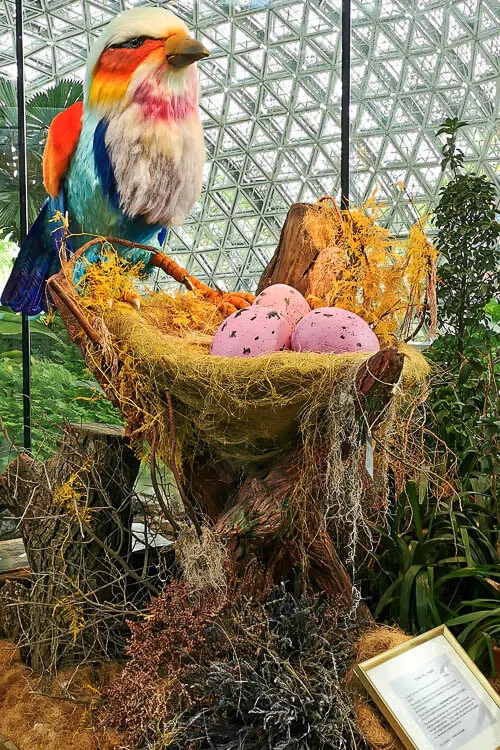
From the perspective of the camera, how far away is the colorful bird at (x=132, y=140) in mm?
2174

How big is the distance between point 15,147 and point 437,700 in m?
2.31

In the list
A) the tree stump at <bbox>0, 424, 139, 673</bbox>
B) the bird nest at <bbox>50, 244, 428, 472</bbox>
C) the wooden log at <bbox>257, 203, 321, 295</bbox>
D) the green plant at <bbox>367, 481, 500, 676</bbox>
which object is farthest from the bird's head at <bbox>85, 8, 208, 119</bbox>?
the green plant at <bbox>367, 481, 500, 676</bbox>

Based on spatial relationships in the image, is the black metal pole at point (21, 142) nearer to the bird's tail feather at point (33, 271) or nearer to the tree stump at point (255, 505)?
the bird's tail feather at point (33, 271)

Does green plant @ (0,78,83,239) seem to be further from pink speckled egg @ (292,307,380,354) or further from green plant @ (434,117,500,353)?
green plant @ (434,117,500,353)

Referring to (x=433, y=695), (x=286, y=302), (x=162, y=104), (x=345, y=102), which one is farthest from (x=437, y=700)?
(x=345, y=102)

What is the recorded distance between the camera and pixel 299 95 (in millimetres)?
2758

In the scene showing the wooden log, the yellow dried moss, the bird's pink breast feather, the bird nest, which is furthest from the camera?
the bird's pink breast feather

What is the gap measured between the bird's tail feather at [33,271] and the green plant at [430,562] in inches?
59.2

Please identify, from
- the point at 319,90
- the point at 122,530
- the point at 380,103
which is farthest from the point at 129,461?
the point at 380,103

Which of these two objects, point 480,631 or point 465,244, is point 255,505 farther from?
point 465,244

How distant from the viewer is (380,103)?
2912 millimetres

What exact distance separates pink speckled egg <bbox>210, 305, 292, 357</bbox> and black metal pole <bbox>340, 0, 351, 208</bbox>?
4.20 ft

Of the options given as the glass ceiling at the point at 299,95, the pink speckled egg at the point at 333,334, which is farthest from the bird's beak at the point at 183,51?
the pink speckled egg at the point at 333,334

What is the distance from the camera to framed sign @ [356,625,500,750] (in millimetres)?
1514
